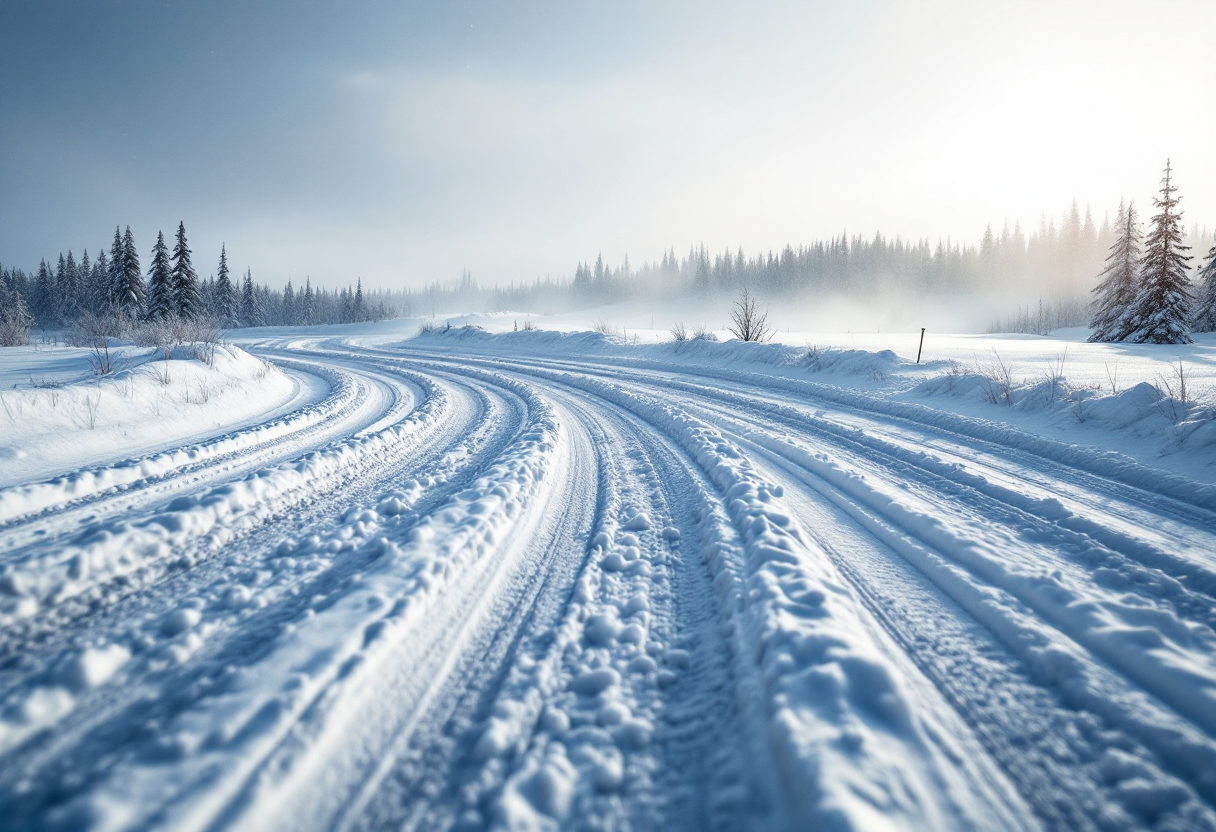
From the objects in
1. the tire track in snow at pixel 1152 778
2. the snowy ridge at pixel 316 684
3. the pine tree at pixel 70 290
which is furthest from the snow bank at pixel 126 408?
the pine tree at pixel 70 290

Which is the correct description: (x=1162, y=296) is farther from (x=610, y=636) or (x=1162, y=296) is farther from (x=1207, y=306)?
(x=610, y=636)

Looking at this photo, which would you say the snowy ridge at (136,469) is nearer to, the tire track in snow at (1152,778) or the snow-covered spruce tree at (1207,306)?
the tire track in snow at (1152,778)

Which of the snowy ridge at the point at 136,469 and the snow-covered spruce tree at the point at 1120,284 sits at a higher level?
the snow-covered spruce tree at the point at 1120,284

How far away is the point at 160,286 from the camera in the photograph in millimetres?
39844

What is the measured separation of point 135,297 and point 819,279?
89.4m

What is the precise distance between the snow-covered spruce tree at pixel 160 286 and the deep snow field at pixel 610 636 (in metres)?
45.9

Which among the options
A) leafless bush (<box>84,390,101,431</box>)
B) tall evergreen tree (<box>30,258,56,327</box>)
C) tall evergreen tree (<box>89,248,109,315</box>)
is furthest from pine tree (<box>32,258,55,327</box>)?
leafless bush (<box>84,390,101,431</box>)

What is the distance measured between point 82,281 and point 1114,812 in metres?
101

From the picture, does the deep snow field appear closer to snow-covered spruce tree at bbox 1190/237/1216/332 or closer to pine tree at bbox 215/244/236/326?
snow-covered spruce tree at bbox 1190/237/1216/332

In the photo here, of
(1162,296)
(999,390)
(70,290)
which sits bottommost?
(999,390)

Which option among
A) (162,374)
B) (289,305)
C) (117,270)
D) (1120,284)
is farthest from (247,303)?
(1120,284)

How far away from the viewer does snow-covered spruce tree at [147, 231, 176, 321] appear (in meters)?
39.2

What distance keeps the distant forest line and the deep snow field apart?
6020 centimetres

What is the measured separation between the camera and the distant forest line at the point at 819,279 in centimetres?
→ 6431
